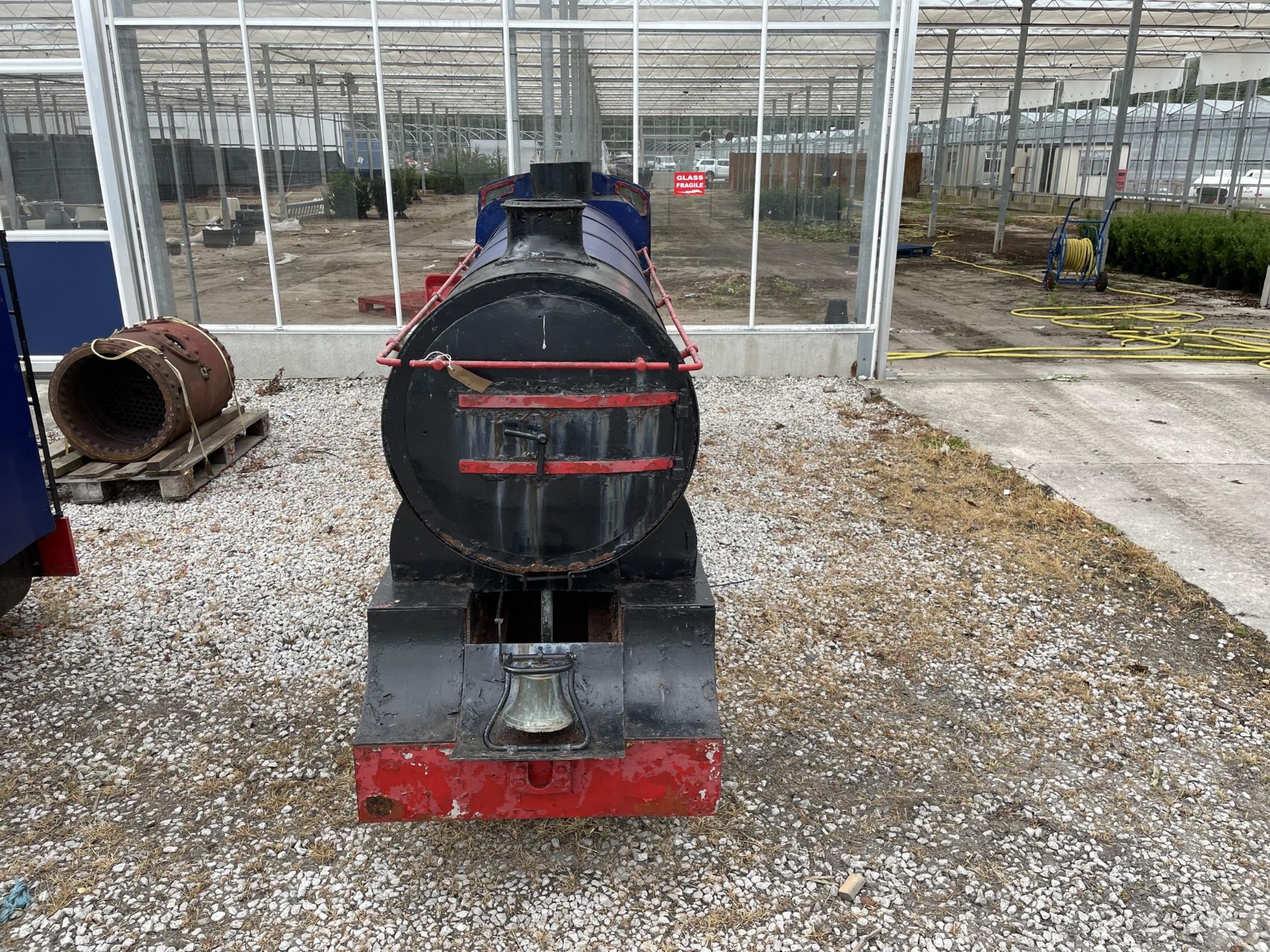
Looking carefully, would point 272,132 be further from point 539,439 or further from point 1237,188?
point 1237,188

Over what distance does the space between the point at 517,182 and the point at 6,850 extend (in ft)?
13.4

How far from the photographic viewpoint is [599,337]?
2.93 meters

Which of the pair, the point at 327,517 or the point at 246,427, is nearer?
the point at 327,517

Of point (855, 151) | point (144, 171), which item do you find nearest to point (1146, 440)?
point (855, 151)

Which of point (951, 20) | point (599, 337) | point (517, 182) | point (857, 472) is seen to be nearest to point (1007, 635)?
point (857, 472)

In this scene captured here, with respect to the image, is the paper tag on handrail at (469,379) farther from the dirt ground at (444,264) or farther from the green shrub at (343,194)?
the green shrub at (343,194)

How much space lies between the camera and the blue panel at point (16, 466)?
4.26 metres

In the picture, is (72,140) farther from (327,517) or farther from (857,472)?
(857,472)

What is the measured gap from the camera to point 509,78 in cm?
905

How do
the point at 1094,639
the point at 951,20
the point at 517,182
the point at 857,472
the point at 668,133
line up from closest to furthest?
1. the point at 1094,639
2. the point at 517,182
3. the point at 857,472
4. the point at 668,133
5. the point at 951,20

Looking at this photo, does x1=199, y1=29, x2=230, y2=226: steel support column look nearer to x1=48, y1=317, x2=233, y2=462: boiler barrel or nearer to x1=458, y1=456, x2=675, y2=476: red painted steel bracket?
x1=48, y1=317, x2=233, y2=462: boiler barrel

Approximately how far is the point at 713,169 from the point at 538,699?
8.33 m

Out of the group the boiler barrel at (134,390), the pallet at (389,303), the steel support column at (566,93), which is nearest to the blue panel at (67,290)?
the pallet at (389,303)

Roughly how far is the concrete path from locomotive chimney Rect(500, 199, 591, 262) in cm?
435
